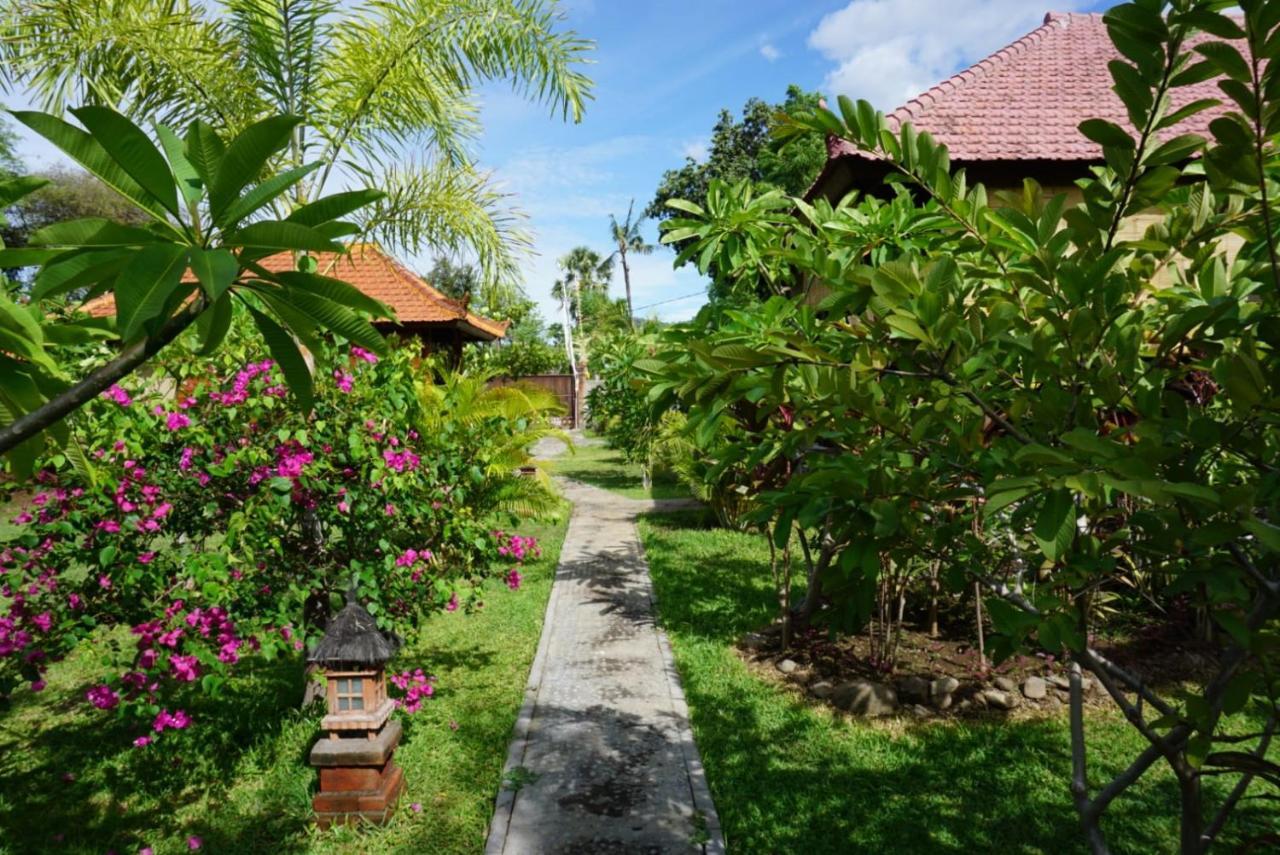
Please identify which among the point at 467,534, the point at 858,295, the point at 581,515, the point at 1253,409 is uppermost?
the point at 858,295

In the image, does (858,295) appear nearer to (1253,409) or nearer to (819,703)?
(1253,409)

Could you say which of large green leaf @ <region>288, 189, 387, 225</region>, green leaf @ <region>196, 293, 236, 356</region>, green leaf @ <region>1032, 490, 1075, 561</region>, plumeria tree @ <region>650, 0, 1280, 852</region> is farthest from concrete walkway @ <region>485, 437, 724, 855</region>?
large green leaf @ <region>288, 189, 387, 225</region>

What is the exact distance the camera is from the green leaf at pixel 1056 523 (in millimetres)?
1059

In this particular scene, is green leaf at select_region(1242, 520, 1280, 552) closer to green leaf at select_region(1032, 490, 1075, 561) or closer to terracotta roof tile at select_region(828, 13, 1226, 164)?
green leaf at select_region(1032, 490, 1075, 561)

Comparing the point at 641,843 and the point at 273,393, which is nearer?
the point at 641,843

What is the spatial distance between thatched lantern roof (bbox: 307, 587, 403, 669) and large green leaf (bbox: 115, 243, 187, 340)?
3257 mm

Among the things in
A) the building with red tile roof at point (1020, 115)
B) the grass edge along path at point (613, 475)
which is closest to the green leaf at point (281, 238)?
the building with red tile roof at point (1020, 115)

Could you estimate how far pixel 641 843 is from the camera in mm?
3455

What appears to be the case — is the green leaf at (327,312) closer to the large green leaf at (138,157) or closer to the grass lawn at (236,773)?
the large green leaf at (138,157)

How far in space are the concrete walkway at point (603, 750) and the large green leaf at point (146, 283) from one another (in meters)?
3.32

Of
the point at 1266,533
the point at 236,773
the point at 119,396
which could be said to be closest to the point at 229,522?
the point at 119,396

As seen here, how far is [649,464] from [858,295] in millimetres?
14053

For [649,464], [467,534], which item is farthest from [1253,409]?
[649,464]

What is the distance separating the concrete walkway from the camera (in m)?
3.54
